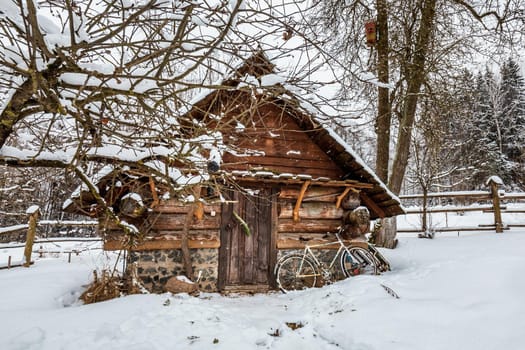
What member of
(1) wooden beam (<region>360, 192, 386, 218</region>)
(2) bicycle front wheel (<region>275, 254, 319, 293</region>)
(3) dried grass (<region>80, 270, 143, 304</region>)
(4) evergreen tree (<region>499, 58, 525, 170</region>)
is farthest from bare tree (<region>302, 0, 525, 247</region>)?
(4) evergreen tree (<region>499, 58, 525, 170</region>)

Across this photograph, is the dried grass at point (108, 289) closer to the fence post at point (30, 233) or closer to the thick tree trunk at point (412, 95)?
the fence post at point (30, 233)

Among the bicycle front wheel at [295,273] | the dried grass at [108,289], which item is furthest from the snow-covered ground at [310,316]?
the bicycle front wheel at [295,273]

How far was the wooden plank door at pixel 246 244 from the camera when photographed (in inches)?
262

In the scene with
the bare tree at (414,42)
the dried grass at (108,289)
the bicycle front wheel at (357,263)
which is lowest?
the dried grass at (108,289)

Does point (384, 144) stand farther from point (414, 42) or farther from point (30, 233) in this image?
point (30, 233)

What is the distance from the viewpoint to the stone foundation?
6020 millimetres

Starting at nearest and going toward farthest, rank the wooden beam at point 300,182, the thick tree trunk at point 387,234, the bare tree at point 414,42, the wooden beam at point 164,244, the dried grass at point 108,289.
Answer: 1. the dried grass at point 108,289
2. the wooden beam at point 164,244
3. the wooden beam at point 300,182
4. the bare tree at point 414,42
5. the thick tree trunk at point 387,234

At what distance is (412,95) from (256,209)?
5.26m

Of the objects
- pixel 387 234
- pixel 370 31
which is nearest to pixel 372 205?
pixel 387 234

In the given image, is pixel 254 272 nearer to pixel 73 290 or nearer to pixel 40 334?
pixel 73 290

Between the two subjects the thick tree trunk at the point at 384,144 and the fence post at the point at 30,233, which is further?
the thick tree trunk at the point at 384,144

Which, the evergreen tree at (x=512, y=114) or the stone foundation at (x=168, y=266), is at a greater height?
the evergreen tree at (x=512, y=114)

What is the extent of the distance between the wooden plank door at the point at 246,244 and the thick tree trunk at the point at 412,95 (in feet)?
12.8

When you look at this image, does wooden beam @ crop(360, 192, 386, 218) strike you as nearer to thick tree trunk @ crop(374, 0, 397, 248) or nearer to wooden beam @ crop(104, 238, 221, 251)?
thick tree trunk @ crop(374, 0, 397, 248)
